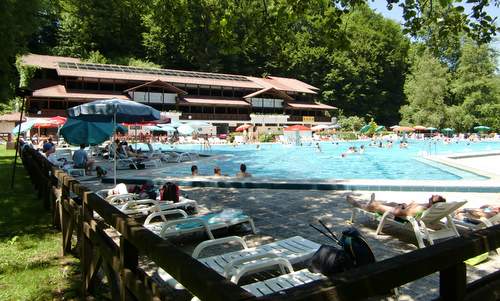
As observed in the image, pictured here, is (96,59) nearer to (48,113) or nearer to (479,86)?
(48,113)

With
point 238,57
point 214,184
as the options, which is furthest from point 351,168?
point 238,57

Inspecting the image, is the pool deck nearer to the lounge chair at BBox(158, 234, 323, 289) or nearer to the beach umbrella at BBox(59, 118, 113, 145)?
the lounge chair at BBox(158, 234, 323, 289)

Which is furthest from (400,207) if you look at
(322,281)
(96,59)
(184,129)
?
(96,59)

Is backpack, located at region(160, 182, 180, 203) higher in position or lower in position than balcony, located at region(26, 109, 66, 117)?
lower

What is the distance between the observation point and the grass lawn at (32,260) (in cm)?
379

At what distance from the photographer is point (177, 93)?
4388 centimetres

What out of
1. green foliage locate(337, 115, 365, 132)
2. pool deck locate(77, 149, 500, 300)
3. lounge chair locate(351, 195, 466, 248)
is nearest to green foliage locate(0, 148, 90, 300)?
pool deck locate(77, 149, 500, 300)

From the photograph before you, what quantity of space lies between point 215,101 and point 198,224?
4121 cm

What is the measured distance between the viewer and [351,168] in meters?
19.5

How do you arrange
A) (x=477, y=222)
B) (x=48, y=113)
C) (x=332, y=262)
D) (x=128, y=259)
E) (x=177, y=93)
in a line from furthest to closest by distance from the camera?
(x=177, y=93) → (x=48, y=113) → (x=477, y=222) → (x=332, y=262) → (x=128, y=259)

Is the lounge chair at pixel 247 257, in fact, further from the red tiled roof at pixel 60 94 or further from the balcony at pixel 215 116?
the balcony at pixel 215 116

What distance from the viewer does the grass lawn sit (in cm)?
379

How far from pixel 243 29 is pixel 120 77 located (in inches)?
1470

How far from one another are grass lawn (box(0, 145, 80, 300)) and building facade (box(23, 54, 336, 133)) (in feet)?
108
